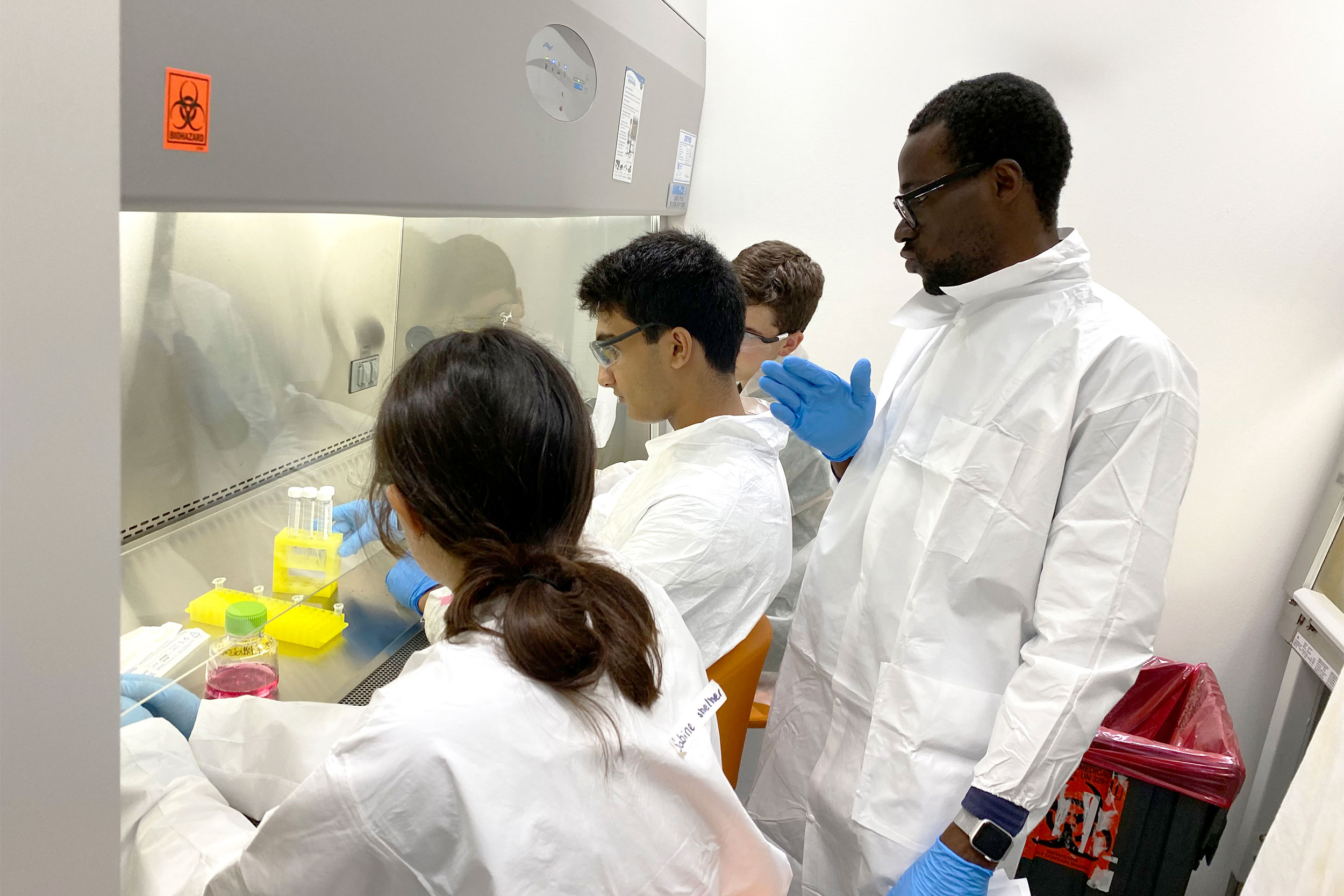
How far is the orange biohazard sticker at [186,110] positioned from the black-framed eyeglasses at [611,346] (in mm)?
739

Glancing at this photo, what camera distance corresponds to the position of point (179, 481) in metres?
1.34

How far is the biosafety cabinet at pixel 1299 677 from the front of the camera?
7.07ft

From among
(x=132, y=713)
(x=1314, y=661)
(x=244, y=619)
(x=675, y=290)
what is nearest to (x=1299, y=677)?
(x=1314, y=661)

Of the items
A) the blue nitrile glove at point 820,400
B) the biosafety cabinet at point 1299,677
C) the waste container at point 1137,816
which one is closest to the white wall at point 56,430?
the blue nitrile glove at point 820,400

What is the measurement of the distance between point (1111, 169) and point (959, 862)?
1.72 metres

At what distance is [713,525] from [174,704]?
72 centimetres

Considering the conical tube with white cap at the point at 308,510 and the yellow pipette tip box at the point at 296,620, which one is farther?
the conical tube with white cap at the point at 308,510

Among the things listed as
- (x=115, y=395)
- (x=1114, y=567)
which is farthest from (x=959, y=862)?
(x=115, y=395)

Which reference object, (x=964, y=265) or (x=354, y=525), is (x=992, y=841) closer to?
(x=964, y=265)

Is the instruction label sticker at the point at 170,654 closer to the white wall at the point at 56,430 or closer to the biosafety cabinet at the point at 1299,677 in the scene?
the white wall at the point at 56,430

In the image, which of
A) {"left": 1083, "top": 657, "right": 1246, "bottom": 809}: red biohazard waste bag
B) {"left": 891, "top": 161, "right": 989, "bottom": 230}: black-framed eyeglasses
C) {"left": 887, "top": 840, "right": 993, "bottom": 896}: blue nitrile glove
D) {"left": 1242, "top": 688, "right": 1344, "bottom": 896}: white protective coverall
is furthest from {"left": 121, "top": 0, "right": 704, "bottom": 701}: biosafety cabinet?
{"left": 1083, "top": 657, "right": 1246, "bottom": 809}: red biohazard waste bag

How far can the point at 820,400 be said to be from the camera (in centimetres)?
165

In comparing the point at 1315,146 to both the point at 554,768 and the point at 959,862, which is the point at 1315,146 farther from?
the point at 554,768

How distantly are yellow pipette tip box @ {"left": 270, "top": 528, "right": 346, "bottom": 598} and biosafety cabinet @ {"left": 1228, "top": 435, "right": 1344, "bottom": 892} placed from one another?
2.07 m
